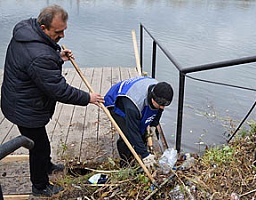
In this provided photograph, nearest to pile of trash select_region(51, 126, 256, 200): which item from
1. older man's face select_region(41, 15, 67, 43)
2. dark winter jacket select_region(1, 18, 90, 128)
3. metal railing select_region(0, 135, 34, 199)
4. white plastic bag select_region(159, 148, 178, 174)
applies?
white plastic bag select_region(159, 148, 178, 174)

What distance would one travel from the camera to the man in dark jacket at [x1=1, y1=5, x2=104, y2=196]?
1.92m

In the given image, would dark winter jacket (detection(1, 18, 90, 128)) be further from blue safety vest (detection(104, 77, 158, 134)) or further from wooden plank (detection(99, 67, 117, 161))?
wooden plank (detection(99, 67, 117, 161))

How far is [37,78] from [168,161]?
1.00 metres

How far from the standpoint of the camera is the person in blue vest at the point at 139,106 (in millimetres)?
2203

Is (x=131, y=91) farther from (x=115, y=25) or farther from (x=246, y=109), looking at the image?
(x=115, y=25)

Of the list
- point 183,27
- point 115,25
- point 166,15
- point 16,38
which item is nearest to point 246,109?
point 16,38

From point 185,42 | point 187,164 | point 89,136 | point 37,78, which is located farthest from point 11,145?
point 185,42

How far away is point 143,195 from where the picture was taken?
88.3 inches

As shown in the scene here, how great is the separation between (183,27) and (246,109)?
10.9ft

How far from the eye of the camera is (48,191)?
232 cm

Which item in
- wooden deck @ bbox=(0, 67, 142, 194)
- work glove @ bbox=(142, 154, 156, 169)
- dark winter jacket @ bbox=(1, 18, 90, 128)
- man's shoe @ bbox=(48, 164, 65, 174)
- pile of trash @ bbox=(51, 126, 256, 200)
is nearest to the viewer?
dark winter jacket @ bbox=(1, 18, 90, 128)

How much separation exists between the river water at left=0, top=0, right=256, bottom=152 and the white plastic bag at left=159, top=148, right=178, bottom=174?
3.25 ft

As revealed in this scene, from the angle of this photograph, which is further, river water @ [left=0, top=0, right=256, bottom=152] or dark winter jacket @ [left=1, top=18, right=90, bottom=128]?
river water @ [left=0, top=0, right=256, bottom=152]

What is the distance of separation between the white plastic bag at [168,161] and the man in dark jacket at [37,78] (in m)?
0.59
